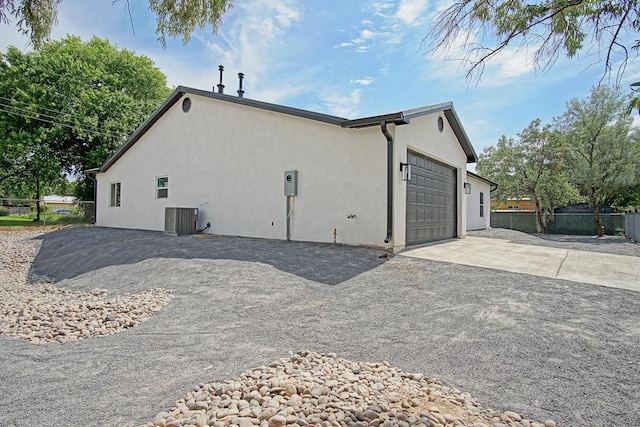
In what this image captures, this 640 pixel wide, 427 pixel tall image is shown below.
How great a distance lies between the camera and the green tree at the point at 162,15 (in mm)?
4008

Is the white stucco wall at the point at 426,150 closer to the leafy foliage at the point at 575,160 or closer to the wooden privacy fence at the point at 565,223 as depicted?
the leafy foliage at the point at 575,160

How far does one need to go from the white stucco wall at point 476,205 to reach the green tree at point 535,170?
2837 mm

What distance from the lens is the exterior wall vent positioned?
1080 centimetres

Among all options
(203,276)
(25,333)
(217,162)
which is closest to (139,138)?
(217,162)

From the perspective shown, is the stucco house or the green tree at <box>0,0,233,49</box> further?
the stucco house

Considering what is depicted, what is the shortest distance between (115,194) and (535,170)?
2257 centimetres

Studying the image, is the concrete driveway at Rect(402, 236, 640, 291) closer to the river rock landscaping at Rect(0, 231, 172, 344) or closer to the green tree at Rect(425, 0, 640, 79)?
the green tree at Rect(425, 0, 640, 79)

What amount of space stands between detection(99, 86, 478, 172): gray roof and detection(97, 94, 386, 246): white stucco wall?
242 mm

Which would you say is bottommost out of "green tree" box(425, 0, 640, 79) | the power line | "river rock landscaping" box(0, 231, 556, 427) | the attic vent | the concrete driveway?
"river rock landscaping" box(0, 231, 556, 427)

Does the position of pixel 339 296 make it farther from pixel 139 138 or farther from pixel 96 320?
pixel 139 138

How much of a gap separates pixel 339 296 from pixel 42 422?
3451 millimetres

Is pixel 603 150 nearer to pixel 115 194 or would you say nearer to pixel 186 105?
pixel 186 105

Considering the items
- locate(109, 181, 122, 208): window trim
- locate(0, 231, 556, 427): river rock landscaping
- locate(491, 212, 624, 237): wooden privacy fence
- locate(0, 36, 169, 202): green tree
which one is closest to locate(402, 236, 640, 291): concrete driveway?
locate(0, 231, 556, 427): river rock landscaping

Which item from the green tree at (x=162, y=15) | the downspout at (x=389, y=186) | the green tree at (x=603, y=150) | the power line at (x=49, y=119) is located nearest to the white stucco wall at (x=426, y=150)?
the downspout at (x=389, y=186)
